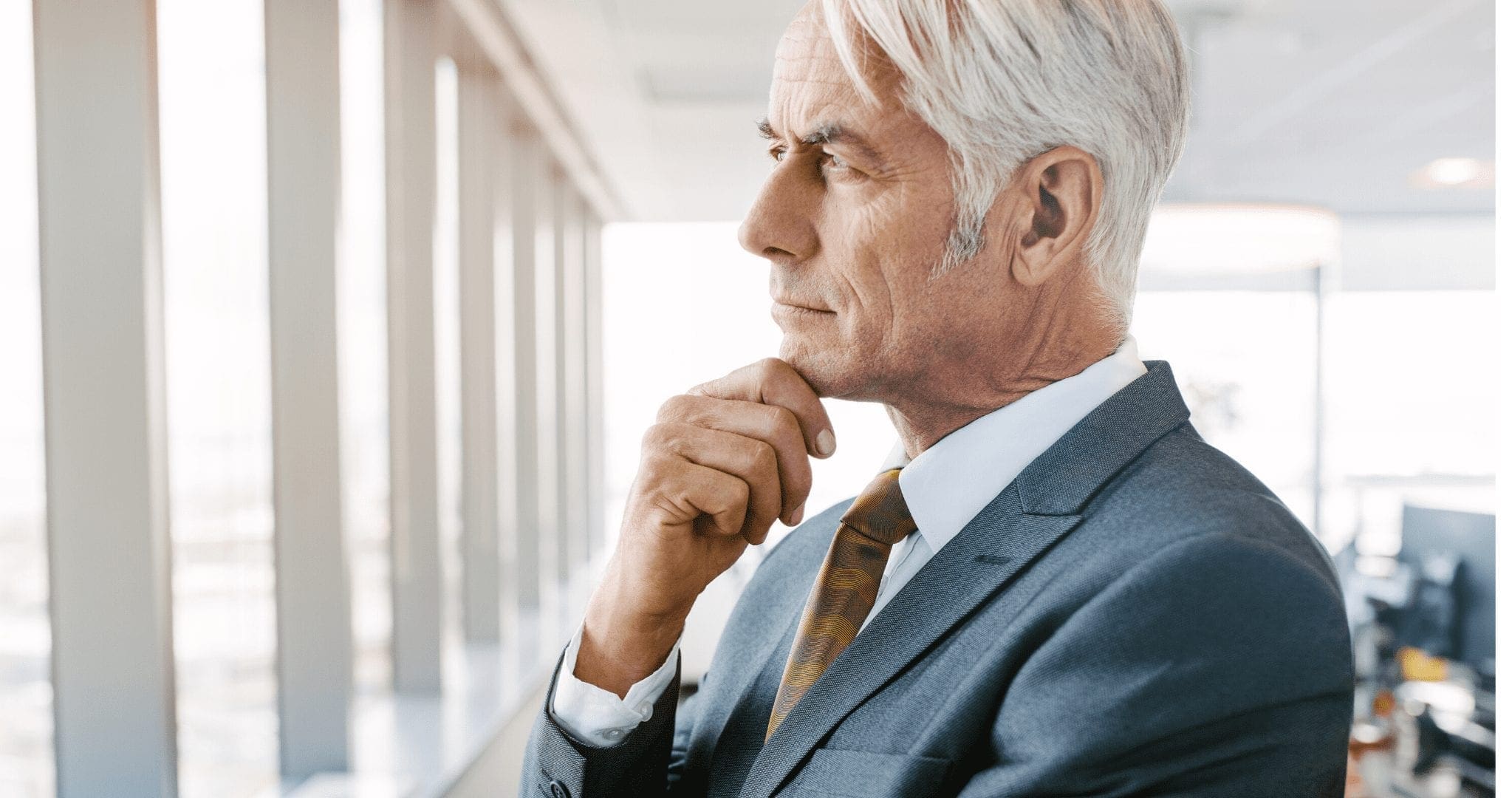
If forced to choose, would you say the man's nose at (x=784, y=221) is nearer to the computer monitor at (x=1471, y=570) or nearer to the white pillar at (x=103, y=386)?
the white pillar at (x=103, y=386)

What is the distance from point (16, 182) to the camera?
177 cm

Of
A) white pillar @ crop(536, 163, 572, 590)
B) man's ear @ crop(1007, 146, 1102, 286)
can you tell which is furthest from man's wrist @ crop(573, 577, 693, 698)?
white pillar @ crop(536, 163, 572, 590)

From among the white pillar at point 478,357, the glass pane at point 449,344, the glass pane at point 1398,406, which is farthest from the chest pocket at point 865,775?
the glass pane at point 1398,406

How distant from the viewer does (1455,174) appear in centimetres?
695

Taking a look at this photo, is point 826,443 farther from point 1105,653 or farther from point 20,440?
point 20,440

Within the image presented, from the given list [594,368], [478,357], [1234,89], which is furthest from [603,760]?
[594,368]

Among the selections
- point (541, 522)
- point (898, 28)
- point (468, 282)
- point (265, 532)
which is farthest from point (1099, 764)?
point (541, 522)

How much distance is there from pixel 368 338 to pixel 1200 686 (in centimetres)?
318

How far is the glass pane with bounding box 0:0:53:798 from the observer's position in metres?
1.75

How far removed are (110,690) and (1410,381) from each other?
332 inches

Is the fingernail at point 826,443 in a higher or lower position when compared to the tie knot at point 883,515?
higher

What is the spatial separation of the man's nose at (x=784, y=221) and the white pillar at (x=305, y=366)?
2.12m

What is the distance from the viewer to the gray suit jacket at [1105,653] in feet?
2.29

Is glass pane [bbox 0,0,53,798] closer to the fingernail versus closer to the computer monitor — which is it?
the fingernail
